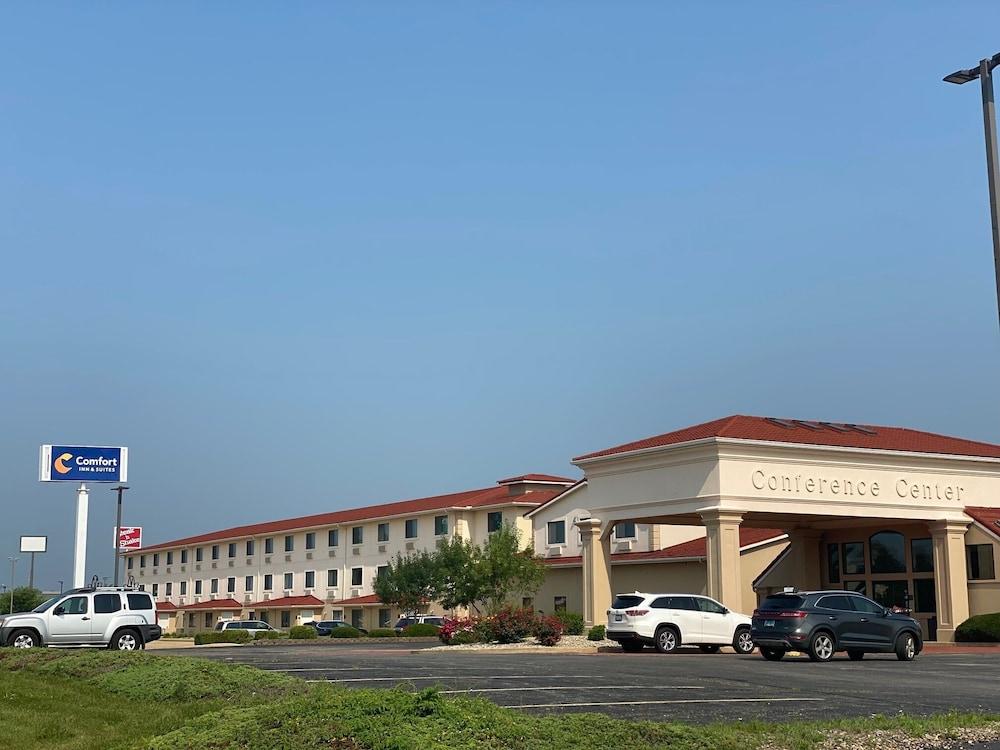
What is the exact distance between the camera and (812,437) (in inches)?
1695

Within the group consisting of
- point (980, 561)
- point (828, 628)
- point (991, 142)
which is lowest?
point (828, 628)

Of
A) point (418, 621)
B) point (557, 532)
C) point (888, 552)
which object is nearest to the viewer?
point (888, 552)

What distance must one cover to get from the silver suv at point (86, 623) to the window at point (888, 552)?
27935 mm

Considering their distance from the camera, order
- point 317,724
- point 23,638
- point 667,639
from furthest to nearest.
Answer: point 667,639 → point 23,638 → point 317,724

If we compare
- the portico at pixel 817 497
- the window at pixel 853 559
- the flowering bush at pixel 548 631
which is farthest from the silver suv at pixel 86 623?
the window at pixel 853 559

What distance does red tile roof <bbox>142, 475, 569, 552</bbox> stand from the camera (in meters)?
76.1

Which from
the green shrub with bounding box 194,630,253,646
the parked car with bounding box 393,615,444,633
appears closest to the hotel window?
the parked car with bounding box 393,615,444,633

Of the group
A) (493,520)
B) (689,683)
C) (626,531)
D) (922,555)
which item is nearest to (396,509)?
(493,520)

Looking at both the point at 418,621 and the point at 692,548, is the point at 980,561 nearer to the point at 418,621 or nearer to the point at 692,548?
the point at 692,548

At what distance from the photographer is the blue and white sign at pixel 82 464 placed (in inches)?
2008

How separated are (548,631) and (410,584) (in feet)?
114

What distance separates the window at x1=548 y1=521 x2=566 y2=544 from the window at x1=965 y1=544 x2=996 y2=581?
935 inches

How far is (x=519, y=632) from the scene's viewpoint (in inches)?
1565

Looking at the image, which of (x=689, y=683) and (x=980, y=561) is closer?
(x=689, y=683)
